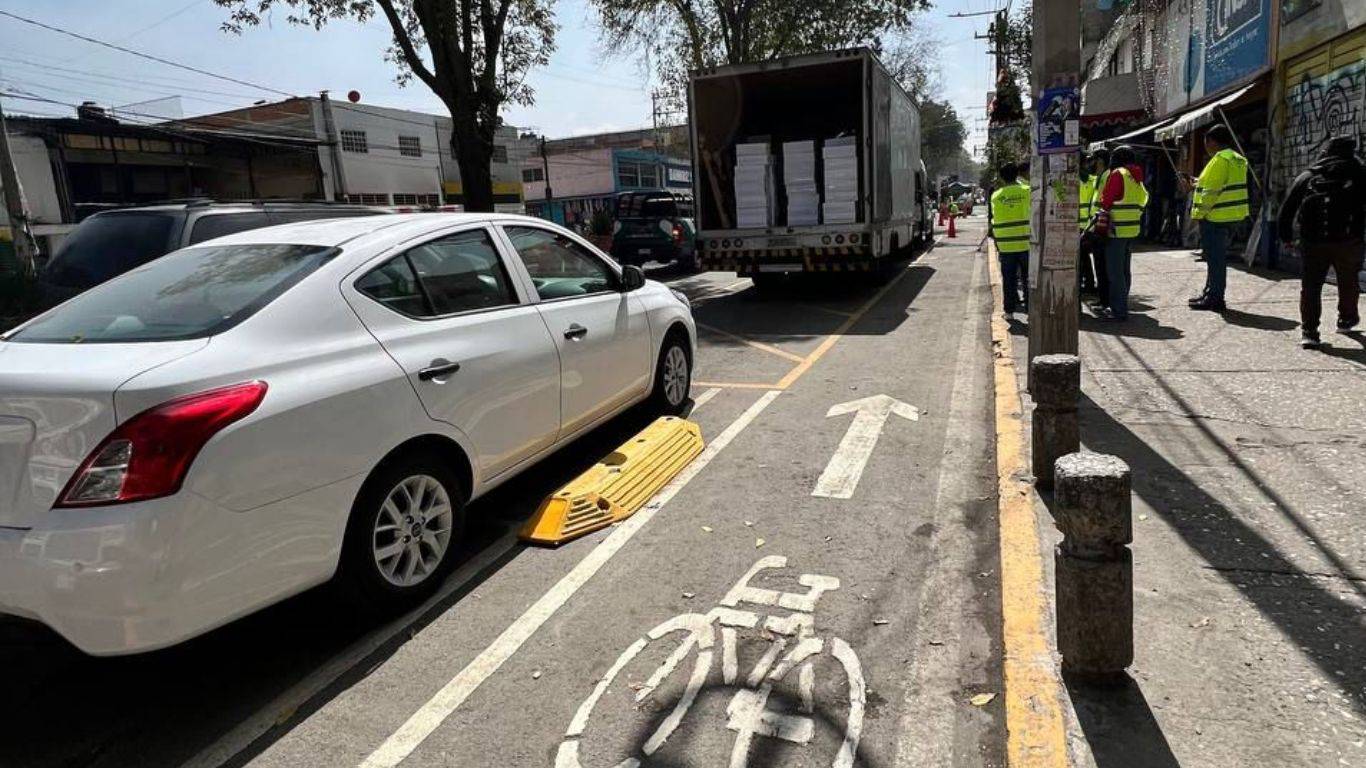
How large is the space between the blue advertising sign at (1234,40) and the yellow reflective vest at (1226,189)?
6055mm

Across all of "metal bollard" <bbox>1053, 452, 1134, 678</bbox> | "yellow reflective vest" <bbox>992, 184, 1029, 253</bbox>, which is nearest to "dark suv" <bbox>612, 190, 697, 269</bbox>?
"yellow reflective vest" <bbox>992, 184, 1029, 253</bbox>

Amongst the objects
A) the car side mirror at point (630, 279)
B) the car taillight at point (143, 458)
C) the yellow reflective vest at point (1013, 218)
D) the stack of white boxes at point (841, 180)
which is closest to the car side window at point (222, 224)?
the car side mirror at point (630, 279)

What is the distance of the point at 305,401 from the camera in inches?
117

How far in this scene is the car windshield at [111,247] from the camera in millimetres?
6168

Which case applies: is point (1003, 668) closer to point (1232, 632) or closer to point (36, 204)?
point (1232, 632)

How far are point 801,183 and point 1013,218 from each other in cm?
338

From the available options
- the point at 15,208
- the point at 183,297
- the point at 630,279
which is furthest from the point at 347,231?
the point at 15,208

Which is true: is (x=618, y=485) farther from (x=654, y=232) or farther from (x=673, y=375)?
(x=654, y=232)

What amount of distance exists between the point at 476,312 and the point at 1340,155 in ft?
23.2

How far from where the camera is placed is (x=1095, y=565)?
2646 mm

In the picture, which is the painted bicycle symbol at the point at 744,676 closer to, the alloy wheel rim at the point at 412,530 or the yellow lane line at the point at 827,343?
the alloy wheel rim at the point at 412,530

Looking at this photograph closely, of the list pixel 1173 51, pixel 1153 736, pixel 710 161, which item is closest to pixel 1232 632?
pixel 1153 736

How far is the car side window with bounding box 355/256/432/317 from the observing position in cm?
359

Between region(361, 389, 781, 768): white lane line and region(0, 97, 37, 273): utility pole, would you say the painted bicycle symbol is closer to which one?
region(361, 389, 781, 768): white lane line
